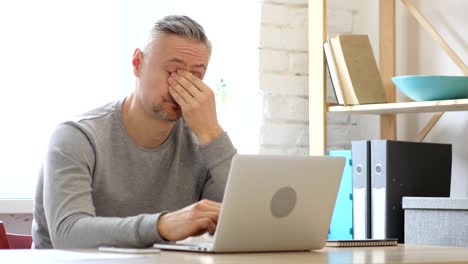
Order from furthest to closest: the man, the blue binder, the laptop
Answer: the blue binder < the man < the laptop

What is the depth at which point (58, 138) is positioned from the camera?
1950 mm

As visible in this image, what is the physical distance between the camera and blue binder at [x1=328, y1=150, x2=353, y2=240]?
2.90 meters

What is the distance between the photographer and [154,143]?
2166 mm

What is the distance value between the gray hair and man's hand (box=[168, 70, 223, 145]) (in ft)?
0.31

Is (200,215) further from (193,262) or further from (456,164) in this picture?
(456,164)

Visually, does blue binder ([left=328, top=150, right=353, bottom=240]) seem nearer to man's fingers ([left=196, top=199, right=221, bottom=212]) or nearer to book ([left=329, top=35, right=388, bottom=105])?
book ([left=329, top=35, right=388, bottom=105])

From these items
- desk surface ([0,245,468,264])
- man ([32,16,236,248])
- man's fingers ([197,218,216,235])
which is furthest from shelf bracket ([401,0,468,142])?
man's fingers ([197,218,216,235])

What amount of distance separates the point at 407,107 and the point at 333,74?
0.96ft

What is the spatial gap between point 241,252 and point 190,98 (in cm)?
58

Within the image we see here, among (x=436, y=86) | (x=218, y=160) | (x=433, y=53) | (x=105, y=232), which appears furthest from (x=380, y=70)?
(x=105, y=232)

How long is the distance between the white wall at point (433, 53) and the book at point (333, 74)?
0.32m

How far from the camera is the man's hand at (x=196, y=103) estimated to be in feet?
6.87

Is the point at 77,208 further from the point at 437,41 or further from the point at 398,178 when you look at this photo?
the point at 437,41

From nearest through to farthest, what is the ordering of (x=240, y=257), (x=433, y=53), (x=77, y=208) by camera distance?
(x=240, y=257) → (x=77, y=208) → (x=433, y=53)
